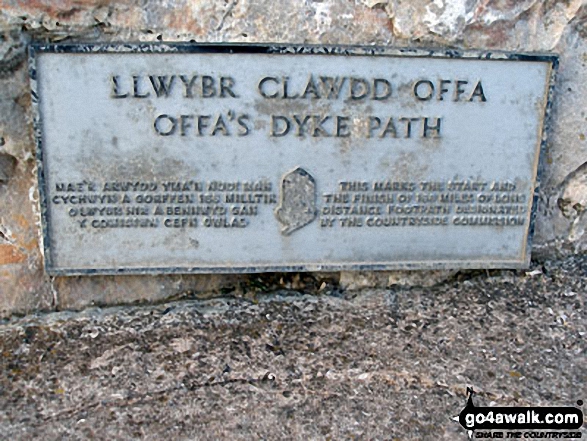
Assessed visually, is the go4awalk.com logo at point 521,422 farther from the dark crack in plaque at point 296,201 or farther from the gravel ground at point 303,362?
the dark crack in plaque at point 296,201

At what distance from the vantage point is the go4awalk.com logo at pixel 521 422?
151cm

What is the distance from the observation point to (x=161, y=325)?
1.94m

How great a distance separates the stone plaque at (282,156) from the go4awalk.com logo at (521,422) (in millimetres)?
608

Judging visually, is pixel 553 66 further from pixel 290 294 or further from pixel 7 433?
pixel 7 433

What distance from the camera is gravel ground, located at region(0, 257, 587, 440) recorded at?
155 centimetres

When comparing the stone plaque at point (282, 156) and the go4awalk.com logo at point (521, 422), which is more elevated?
the stone plaque at point (282, 156)

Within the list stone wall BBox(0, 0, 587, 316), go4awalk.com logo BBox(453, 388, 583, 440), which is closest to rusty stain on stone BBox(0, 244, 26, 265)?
stone wall BBox(0, 0, 587, 316)

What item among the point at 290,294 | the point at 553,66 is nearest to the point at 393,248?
the point at 290,294

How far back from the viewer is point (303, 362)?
1.76m

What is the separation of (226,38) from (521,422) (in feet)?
4.64

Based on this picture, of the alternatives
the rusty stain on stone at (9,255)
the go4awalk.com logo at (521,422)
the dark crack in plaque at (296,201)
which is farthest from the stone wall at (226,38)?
the go4awalk.com logo at (521,422)

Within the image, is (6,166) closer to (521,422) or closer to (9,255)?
(9,255)

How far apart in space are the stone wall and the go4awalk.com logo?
829 mm

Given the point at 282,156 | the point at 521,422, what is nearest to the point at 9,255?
the point at 282,156
